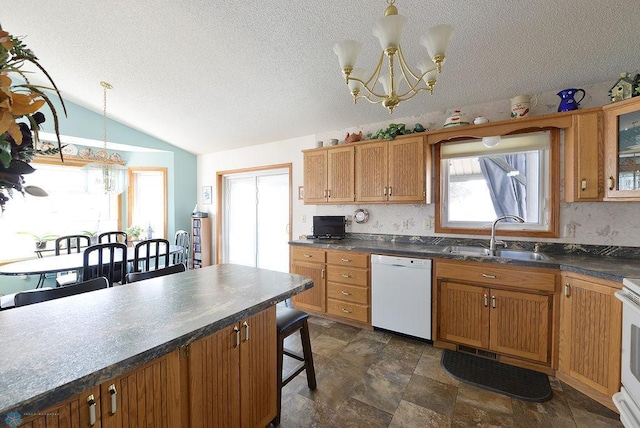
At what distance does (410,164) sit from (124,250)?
323cm

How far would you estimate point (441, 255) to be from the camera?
2451 mm

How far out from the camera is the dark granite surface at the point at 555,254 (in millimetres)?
1856

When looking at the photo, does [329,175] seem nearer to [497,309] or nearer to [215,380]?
[497,309]

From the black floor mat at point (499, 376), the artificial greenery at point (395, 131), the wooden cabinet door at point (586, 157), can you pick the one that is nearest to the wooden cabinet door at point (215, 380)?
the black floor mat at point (499, 376)

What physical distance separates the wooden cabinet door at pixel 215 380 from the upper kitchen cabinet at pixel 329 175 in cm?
230

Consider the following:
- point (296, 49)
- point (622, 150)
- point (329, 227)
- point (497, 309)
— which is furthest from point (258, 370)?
point (622, 150)

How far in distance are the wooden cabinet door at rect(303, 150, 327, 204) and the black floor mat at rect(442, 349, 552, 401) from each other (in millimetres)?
2157

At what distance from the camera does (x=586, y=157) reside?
215 centimetres

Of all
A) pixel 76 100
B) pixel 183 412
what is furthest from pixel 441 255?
pixel 76 100

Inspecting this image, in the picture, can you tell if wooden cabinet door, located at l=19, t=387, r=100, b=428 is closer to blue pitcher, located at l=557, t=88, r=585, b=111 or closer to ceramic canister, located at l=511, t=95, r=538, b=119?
ceramic canister, located at l=511, t=95, r=538, b=119

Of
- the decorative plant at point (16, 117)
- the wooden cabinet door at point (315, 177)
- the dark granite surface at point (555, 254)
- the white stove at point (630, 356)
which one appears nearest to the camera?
the decorative plant at point (16, 117)

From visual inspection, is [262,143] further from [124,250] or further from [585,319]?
[585,319]

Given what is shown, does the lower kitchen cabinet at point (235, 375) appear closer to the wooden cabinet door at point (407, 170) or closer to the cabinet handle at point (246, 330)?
the cabinet handle at point (246, 330)

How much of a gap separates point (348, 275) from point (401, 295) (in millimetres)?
593
